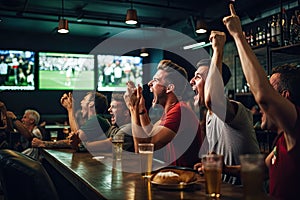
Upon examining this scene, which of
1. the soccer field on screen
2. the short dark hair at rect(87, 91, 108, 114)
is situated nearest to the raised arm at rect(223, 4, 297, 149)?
the short dark hair at rect(87, 91, 108, 114)

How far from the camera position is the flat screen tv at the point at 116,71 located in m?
9.41

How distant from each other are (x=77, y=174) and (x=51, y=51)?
765 cm

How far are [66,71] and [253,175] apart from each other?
8.40 metres

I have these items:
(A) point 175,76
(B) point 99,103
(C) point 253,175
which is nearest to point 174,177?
(C) point 253,175

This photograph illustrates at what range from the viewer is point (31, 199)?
1.48 m

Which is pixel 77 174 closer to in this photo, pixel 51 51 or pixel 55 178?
pixel 55 178

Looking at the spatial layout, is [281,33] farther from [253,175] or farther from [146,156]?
[253,175]

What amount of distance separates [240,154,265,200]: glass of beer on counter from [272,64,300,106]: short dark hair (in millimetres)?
544

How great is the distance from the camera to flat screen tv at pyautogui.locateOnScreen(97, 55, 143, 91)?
9.41 metres

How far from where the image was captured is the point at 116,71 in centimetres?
959

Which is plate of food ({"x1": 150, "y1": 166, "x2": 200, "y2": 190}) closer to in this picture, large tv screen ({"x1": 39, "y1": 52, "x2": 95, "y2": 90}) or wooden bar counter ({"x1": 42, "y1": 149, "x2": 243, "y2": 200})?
wooden bar counter ({"x1": 42, "y1": 149, "x2": 243, "y2": 200})

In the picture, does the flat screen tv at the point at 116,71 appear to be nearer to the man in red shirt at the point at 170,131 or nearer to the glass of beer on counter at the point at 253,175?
the man in red shirt at the point at 170,131

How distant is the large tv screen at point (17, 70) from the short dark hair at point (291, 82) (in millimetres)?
7837

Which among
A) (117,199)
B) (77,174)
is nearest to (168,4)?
(77,174)
